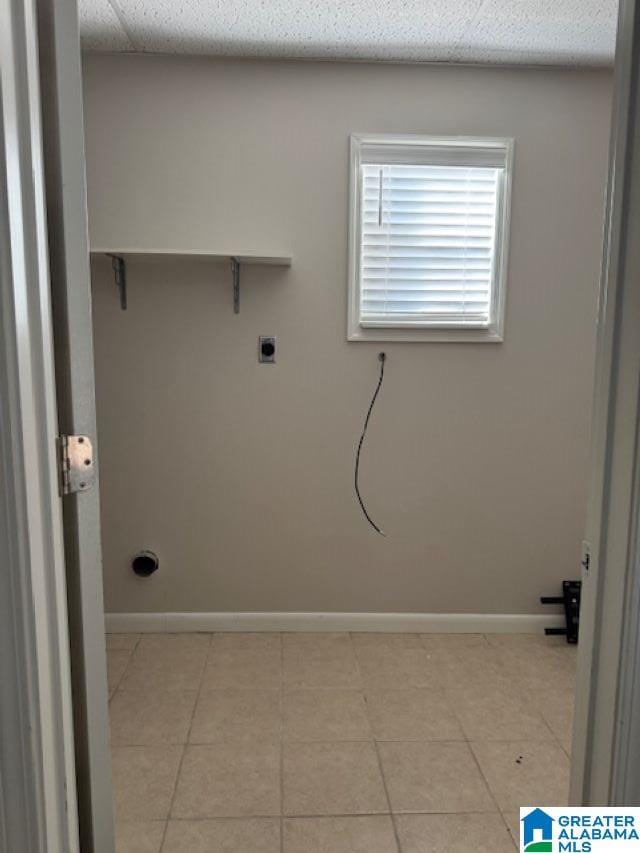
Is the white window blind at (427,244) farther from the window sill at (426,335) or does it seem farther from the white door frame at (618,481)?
the white door frame at (618,481)

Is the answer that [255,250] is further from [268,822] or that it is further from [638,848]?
Answer: [638,848]

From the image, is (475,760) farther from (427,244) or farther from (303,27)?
(303,27)

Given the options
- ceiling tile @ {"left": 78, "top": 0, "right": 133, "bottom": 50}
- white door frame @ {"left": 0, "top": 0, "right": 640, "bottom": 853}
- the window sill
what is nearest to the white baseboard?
the window sill

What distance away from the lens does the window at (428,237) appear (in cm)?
252

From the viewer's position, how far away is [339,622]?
2768 mm

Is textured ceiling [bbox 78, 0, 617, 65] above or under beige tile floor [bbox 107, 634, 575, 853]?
above

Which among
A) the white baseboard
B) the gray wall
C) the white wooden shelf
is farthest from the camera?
the white baseboard

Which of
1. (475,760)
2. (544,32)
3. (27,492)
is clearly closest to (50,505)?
(27,492)

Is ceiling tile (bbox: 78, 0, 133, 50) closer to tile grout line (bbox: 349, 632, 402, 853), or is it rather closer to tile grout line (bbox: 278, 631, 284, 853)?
tile grout line (bbox: 278, 631, 284, 853)

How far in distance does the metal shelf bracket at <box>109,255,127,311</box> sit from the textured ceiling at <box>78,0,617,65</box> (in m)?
0.87

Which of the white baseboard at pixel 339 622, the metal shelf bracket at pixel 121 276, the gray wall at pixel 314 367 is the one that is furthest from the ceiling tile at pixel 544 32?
the white baseboard at pixel 339 622

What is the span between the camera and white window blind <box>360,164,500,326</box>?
2.54m

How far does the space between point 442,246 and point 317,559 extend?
160 centimetres

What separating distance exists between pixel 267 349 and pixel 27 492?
1.91m
